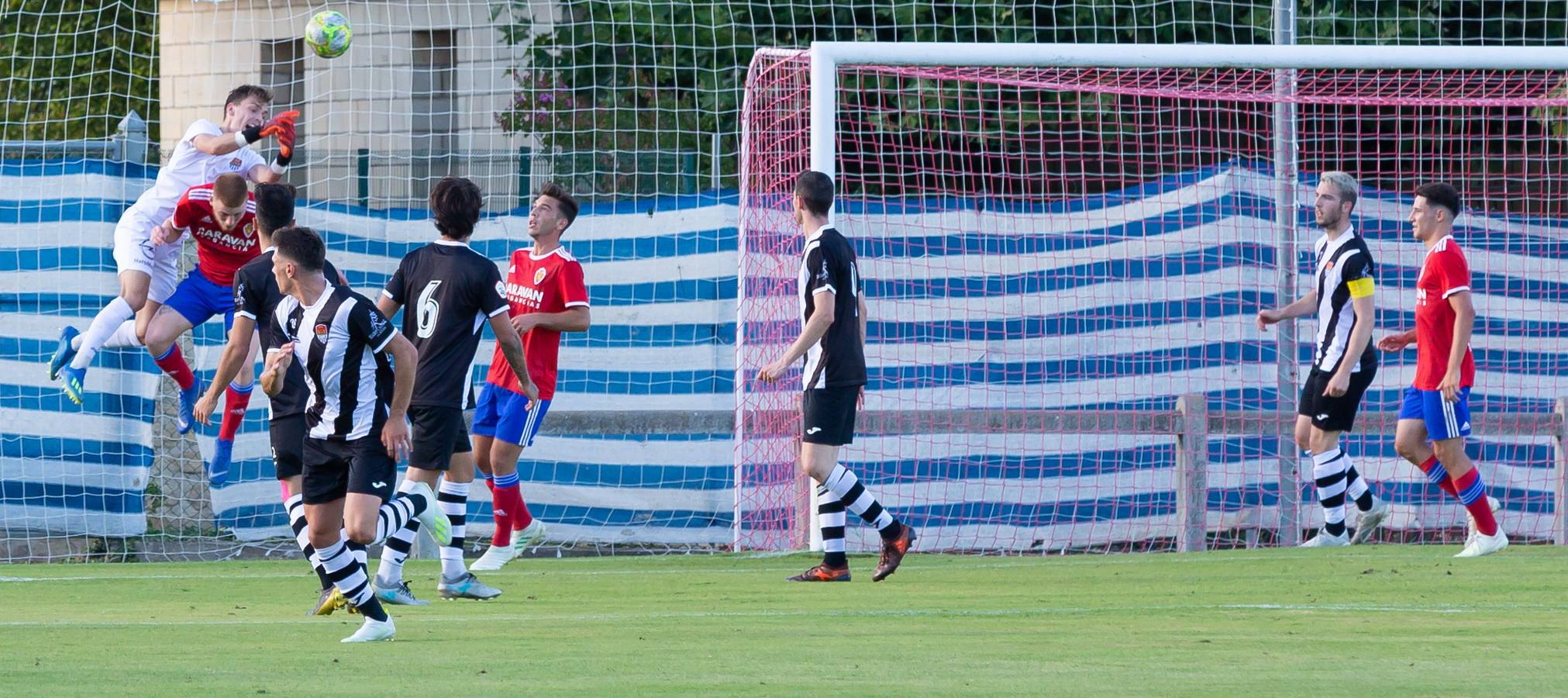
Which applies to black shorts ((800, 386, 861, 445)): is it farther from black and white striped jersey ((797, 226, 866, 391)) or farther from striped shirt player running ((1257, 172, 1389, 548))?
striped shirt player running ((1257, 172, 1389, 548))

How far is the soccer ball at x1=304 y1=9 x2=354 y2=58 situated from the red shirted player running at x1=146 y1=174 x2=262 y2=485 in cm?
81

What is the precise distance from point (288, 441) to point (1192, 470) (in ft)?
19.5

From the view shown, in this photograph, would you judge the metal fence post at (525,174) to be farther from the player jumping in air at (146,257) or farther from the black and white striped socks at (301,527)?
the black and white striped socks at (301,527)

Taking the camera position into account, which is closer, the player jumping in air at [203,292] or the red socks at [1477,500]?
the player jumping in air at [203,292]

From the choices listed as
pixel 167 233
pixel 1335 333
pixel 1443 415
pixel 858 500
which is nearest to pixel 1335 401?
pixel 1335 333

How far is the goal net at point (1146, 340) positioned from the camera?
11531 mm

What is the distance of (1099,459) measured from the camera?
12000 mm

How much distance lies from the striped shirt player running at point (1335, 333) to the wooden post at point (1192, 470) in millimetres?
898

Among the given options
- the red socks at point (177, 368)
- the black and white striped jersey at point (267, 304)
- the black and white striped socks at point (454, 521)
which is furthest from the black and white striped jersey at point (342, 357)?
the red socks at point (177, 368)

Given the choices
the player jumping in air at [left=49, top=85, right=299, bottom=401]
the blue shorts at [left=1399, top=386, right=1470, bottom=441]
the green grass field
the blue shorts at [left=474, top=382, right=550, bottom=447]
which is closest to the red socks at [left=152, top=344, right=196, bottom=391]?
the player jumping in air at [left=49, top=85, right=299, bottom=401]

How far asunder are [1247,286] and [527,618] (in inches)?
257

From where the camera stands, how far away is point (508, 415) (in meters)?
8.98

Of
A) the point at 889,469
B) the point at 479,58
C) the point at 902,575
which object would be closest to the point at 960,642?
the point at 902,575

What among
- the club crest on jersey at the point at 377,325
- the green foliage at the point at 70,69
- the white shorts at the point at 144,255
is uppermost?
the green foliage at the point at 70,69
